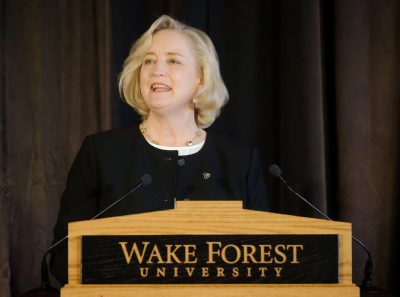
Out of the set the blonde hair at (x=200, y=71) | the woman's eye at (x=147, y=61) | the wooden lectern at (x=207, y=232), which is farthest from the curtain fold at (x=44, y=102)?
the wooden lectern at (x=207, y=232)

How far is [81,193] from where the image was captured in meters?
1.91

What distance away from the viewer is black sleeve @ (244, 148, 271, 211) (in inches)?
81.0

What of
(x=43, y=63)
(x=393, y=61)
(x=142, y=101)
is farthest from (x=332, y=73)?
(x=43, y=63)

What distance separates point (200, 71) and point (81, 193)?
1.95 ft

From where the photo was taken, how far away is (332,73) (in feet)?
8.14

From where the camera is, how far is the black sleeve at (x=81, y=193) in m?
1.85

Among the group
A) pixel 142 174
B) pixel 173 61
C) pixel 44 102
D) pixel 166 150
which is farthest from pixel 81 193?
pixel 44 102

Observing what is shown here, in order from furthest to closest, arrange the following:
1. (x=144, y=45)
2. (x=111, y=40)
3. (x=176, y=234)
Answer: (x=111, y=40) < (x=144, y=45) < (x=176, y=234)

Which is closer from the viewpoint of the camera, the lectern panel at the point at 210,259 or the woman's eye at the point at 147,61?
the lectern panel at the point at 210,259

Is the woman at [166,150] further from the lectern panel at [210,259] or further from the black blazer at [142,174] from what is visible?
the lectern panel at [210,259]

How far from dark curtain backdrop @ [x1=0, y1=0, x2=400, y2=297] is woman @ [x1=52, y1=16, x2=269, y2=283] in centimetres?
37

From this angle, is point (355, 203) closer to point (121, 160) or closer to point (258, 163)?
point (258, 163)

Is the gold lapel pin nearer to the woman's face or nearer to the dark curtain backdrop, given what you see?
the woman's face

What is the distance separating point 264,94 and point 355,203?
0.63m
